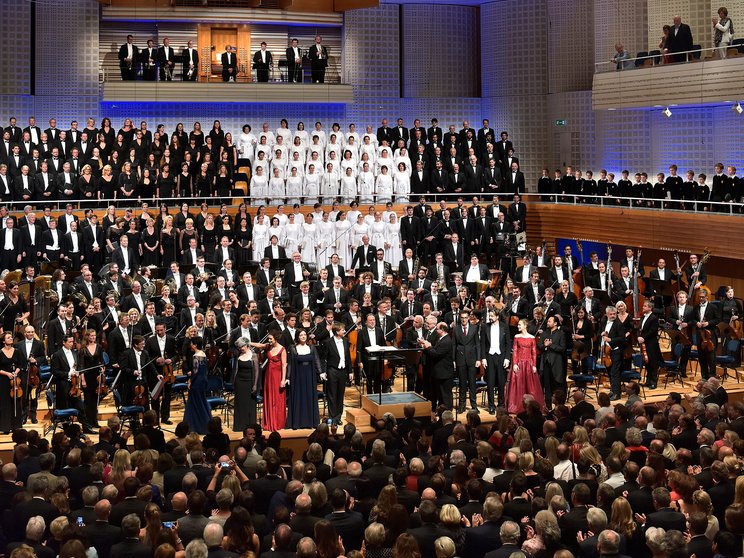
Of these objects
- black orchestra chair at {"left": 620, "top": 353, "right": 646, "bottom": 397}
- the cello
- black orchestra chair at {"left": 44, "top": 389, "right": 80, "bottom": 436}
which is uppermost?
the cello

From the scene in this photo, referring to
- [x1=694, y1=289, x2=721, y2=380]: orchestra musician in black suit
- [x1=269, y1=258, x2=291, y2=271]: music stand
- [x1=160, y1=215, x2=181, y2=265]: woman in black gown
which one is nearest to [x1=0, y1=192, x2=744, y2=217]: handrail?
[x1=160, y1=215, x2=181, y2=265]: woman in black gown

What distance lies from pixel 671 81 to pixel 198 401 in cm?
1234

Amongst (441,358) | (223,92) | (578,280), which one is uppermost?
(223,92)

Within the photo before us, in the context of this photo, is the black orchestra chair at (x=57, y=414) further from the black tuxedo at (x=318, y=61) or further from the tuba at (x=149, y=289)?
the black tuxedo at (x=318, y=61)

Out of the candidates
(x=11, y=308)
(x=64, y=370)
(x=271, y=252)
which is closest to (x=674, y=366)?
(x=271, y=252)

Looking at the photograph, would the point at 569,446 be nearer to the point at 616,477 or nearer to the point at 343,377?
the point at 616,477

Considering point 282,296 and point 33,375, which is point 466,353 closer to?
point 282,296

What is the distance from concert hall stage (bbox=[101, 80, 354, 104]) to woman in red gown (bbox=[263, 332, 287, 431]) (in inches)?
478

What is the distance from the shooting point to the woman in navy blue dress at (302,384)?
12.1 metres

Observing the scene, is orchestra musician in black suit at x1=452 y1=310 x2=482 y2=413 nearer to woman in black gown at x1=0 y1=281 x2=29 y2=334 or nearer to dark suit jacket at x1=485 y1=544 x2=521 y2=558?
woman in black gown at x1=0 y1=281 x2=29 y2=334

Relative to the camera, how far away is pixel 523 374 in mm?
13047

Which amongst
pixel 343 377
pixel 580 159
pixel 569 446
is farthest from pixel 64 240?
pixel 580 159

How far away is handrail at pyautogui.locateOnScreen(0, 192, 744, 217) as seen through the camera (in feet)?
60.0

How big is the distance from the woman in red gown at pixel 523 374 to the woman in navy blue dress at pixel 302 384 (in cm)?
260
